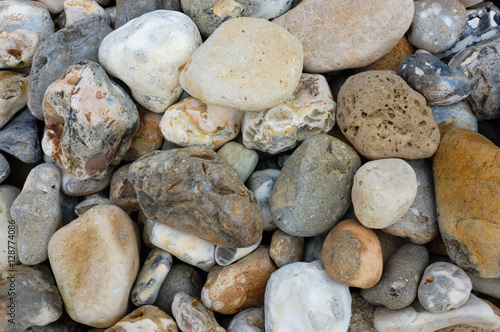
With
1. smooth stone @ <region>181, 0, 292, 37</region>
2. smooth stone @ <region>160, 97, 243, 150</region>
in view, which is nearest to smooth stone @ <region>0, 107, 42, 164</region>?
smooth stone @ <region>160, 97, 243, 150</region>

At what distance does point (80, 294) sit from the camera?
2027mm

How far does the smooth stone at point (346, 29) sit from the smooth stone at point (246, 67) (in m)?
0.25

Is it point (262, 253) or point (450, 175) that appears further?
point (262, 253)

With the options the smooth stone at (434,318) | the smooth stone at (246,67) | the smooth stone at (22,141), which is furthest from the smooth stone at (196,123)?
the smooth stone at (434,318)

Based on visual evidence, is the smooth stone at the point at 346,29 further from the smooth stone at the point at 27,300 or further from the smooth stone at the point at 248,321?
the smooth stone at the point at 27,300

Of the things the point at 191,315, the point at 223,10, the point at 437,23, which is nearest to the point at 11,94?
the point at 223,10

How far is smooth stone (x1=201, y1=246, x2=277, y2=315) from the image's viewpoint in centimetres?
206

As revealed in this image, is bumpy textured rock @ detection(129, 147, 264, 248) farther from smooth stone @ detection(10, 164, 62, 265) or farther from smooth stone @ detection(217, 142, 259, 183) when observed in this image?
smooth stone @ detection(10, 164, 62, 265)

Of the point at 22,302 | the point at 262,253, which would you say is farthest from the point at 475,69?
the point at 22,302

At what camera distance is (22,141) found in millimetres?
2330

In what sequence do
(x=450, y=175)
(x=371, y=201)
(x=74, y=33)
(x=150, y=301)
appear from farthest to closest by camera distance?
(x=74, y=33) < (x=150, y=301) < (x=450, y=175) < (x=371, y=201)

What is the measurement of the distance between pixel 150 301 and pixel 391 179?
1.43m

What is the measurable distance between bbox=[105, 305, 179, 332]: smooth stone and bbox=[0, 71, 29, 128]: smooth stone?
1448mm

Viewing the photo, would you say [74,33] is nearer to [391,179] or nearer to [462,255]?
[391,179]
